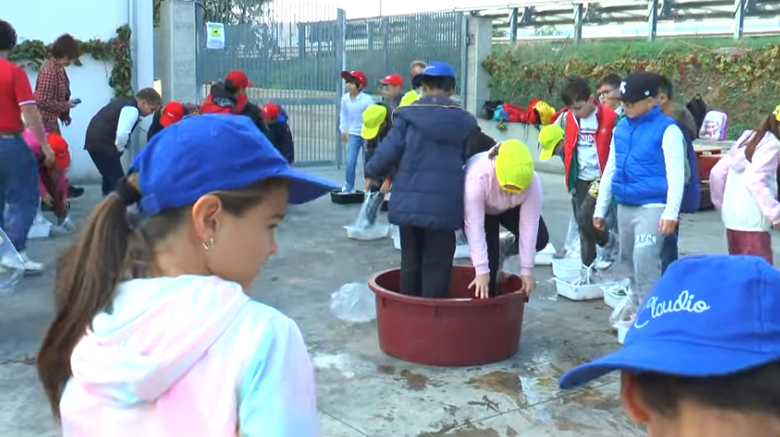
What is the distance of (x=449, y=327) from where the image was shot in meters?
4.91

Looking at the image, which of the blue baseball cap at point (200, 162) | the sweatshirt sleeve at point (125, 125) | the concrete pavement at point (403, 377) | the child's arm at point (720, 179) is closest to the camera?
the blue baseball cap at point (200, 162)

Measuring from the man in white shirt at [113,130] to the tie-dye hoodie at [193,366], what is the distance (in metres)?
7.46

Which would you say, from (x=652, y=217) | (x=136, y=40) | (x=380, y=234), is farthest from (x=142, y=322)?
(x=136, y=40)

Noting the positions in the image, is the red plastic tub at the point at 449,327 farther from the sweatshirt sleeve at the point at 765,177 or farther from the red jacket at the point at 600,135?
the red jacket at the point at 600,135

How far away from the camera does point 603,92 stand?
7262mm

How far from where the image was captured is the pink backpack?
42.2 ft

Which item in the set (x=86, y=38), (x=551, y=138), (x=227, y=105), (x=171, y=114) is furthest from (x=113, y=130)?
(x=551, y=138)

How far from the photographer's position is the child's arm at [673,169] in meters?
5.03

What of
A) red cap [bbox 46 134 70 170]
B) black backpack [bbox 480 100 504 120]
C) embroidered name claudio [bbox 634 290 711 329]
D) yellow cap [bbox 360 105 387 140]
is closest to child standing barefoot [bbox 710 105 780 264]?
yellow cap [bbox 360 105 387 140]

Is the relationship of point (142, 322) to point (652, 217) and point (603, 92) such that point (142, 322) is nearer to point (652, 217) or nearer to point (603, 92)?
point (652, 217)

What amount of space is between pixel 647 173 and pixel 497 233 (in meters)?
0.91

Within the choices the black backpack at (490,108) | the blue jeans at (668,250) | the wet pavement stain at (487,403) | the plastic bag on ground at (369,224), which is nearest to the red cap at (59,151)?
the plastic bag on ground at (369,224)

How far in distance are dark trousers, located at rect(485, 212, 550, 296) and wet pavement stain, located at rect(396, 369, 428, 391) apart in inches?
28.5

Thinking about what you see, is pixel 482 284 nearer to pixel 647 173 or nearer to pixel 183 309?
pixel 647 173
